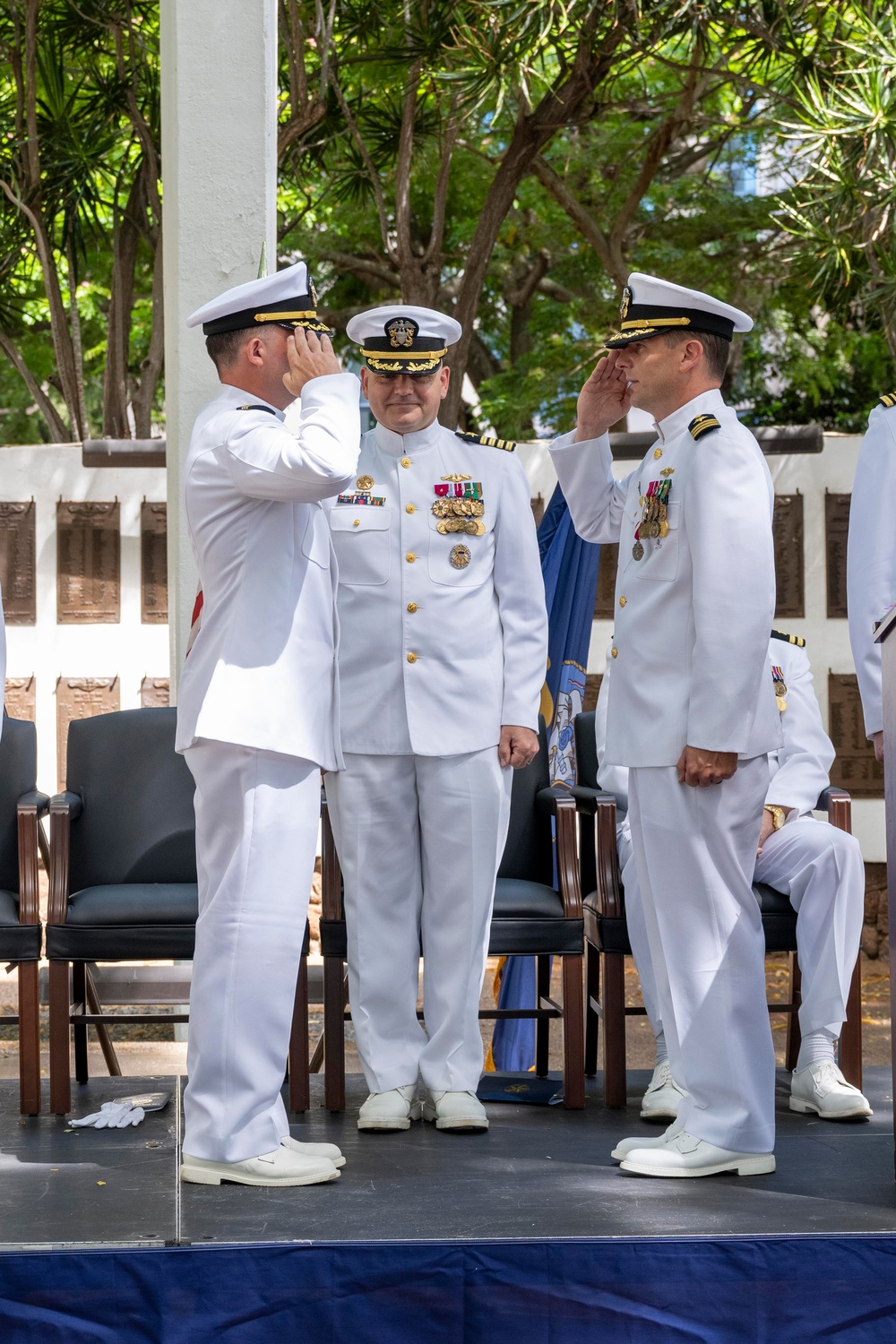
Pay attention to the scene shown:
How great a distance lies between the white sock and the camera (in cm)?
376

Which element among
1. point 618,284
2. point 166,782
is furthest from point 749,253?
point 166,782

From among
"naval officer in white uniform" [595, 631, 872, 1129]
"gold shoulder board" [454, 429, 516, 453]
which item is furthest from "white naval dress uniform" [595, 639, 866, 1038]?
"gold shoulder board" [454, 429, 516, 453]

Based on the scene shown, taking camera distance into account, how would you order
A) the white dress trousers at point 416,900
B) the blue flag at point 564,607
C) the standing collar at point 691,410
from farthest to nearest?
the blue flag at point 564,607
the white dress trousers at point 416,900
the standing collar at point 691,410

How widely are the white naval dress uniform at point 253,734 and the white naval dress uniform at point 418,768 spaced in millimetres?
434

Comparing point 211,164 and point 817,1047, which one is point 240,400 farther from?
point 211,164

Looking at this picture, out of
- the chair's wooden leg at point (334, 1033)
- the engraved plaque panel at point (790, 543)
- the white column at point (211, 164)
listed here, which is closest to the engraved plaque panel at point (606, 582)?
the engraved plaque panel at point (790, 543)

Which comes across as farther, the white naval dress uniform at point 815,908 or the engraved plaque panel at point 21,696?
the engraved plaque panel at point 21,696

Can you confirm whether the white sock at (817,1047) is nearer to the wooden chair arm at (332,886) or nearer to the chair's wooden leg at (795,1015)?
the chair's wooden leg at (795,1015)

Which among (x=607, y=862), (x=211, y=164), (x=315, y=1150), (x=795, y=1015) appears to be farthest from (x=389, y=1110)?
(x=211, y=164)

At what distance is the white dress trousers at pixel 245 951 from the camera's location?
3.01 m

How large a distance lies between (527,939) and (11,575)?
395 centimetres

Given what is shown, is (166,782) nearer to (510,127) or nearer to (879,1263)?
(879,1263)

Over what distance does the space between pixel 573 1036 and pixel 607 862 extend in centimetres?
46

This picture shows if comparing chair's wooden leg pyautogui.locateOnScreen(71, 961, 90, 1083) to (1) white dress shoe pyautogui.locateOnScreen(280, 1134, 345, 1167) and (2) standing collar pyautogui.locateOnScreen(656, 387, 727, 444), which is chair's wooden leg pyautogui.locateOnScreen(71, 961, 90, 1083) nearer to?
(1) white dress shoe pyautogui.locateOnScreen(280, 1134, 345, 1167)
